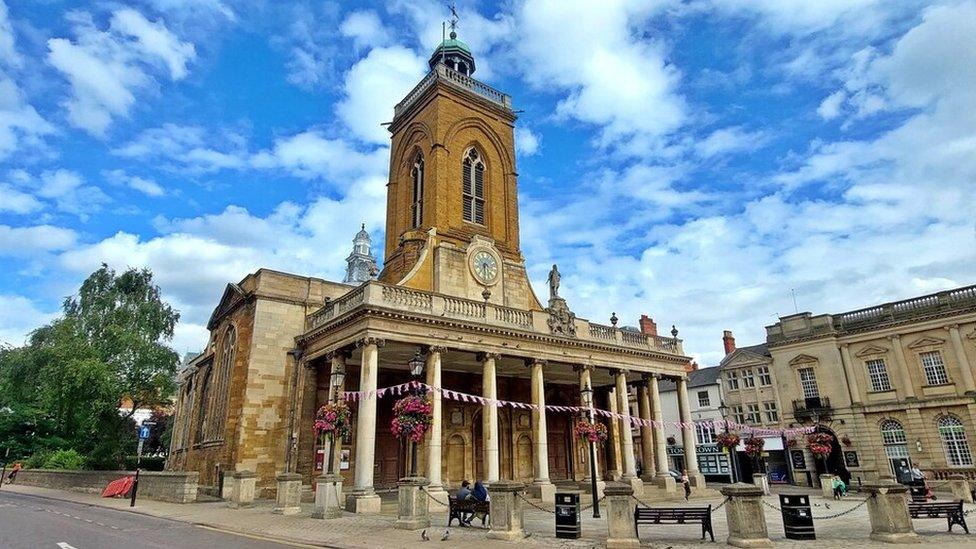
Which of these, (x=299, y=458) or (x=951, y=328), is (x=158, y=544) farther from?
(x=951, y=328)

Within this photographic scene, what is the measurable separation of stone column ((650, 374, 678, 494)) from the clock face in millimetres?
10640

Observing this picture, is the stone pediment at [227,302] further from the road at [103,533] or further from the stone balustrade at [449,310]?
the road at [103,533]

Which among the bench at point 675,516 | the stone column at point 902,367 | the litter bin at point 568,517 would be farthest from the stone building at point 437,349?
the stone column at point 902,367

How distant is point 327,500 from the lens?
54.3 feet

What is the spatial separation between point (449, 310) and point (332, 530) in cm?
1058

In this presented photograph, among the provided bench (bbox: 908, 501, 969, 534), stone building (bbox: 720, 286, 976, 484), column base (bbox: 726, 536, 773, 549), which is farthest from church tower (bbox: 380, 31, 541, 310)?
stone building (bbox: 720, 286, 976, 484)

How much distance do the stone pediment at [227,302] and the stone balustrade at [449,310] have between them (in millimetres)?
5168

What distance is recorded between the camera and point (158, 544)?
37.4ft

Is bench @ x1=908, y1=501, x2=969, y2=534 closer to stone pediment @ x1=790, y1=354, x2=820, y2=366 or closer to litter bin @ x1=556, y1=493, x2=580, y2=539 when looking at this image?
litter bin @ x1=556, y1=493, x2=580, y2=539

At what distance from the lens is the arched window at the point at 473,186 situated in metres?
31.1

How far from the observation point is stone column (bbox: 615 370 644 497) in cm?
2566

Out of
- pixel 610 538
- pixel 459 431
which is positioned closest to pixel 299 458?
pixel 459 431

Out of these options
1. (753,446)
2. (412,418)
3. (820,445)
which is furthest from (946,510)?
(820,445)

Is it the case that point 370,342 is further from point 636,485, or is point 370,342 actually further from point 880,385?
point 880,385
